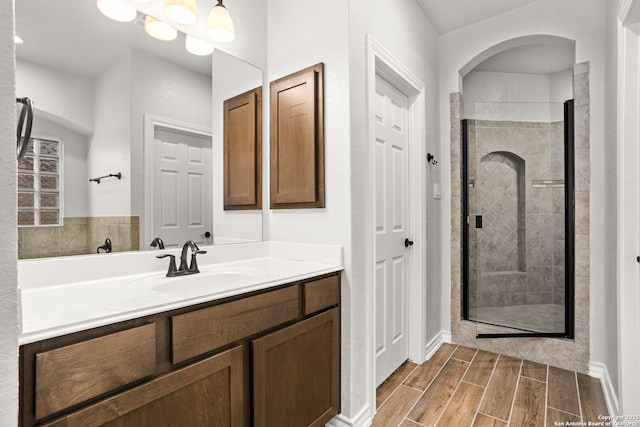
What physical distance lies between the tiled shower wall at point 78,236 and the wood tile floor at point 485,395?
159 cm

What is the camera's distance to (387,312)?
2.22m

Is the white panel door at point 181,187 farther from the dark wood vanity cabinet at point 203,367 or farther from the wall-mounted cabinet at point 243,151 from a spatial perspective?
the dark wood vanity cabinet at point 203,367

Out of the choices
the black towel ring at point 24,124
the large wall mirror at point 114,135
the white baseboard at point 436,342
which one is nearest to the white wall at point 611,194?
the white baseboard at point 436,342

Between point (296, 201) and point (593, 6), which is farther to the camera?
point (593, 6)

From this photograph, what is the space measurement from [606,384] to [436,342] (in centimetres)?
106

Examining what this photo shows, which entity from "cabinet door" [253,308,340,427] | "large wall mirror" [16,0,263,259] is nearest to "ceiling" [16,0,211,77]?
"large wall mirror" [16,0,263,259]

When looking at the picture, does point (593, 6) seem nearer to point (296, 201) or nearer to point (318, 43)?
point (318, 43)

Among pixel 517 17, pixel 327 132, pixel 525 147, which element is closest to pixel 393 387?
pixel 327 132

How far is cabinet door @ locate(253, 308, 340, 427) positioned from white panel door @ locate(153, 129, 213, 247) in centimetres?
73

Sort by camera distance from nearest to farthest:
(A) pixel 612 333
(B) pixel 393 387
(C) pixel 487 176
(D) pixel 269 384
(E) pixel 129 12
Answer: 1. (D) pixel 269 384
2. (E) pixel 129 12
3. (A) pixel 612 333
4. (B) pixel 393 387
5. (C) pixel 487 176

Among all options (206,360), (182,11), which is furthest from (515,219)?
(182,11)

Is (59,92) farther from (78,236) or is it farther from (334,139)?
(334,139)

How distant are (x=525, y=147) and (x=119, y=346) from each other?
2.97m

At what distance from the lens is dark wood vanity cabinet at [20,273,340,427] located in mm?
783
